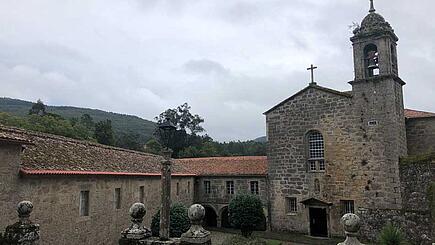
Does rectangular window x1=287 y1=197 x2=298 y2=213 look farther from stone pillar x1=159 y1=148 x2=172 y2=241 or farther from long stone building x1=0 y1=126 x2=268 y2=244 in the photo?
stone pillar x1=159 y1=148 x2=172 y2=241

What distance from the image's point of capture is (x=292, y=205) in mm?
21281

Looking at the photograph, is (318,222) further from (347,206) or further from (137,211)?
(137,211)

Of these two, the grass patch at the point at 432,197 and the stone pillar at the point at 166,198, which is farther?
the grass patch at the point at 432,197

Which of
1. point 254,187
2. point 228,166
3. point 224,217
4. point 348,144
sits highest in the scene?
point 348,144

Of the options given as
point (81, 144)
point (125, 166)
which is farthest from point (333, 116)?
point (81, 144)

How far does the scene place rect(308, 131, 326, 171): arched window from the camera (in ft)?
67.2

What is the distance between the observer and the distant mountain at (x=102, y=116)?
7732cm

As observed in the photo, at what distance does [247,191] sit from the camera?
78.3 ft

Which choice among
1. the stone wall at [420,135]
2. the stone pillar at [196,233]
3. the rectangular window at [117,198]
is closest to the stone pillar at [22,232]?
the stone pillar at [196,233]

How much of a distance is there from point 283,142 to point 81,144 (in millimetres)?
11762

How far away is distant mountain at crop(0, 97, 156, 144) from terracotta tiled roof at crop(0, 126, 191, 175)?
5700cm

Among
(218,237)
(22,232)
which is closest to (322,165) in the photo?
(218,237)

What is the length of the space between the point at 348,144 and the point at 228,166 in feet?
30.3

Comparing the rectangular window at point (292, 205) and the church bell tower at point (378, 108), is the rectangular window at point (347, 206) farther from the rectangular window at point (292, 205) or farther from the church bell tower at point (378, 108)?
the rectangular window at point (292, 205)
